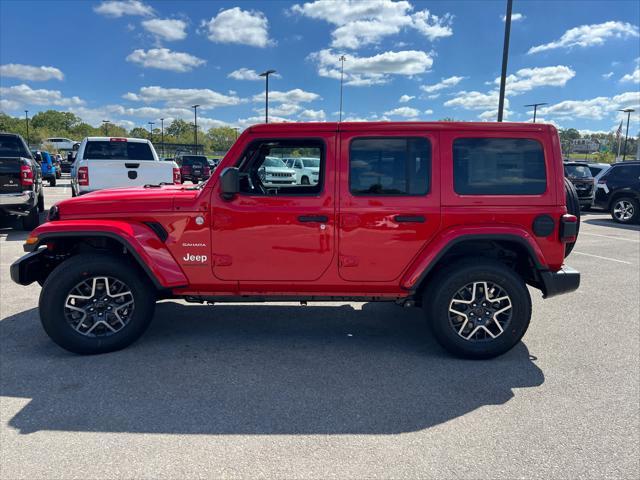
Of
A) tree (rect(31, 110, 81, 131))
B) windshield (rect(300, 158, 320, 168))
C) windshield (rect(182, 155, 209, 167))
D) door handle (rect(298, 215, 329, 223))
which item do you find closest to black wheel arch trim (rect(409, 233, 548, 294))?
door handle (rect(298, 215, 329, 223))

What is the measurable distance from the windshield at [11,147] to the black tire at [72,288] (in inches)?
296

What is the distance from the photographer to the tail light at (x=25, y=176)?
8852 mm

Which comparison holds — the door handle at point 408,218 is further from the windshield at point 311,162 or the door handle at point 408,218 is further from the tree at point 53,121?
the tree at point 53,121

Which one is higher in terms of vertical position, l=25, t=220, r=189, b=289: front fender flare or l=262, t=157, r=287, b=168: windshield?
l=262, t=157, r=287, b=168: windshield

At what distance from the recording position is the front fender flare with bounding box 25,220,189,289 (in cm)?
372

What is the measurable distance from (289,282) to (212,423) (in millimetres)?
1343

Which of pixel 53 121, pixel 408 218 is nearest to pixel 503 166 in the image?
pixel 408 218

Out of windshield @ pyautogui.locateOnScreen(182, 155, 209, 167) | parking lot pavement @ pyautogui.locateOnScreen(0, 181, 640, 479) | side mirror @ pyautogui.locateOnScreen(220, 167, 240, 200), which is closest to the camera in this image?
parking lot pavement @ pyautogui.locateOnScreen(0, 181, 640, 479)

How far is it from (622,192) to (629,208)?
50cm

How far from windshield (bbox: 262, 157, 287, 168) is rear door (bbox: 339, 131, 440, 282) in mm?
761

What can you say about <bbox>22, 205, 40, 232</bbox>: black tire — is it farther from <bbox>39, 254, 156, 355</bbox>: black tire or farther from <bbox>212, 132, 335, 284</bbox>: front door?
<bbox>212, 132, 335, 284</bbox>: front door

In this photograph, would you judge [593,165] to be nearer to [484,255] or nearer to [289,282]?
[484,255]

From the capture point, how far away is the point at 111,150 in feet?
34.2

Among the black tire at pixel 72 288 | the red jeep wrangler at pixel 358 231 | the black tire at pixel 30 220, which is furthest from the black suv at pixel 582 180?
the black tire at pixel 30 220
